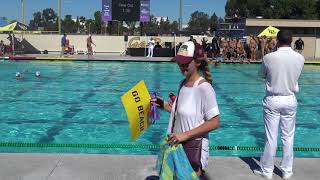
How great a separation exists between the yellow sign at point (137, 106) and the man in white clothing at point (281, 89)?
1.66 metres

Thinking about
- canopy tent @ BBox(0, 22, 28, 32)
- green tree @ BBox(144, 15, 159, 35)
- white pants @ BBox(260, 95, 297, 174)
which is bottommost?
white pants @ BBox(260, 95, 297, 174)

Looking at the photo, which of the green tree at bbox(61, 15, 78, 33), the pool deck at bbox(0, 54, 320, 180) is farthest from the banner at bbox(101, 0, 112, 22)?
the green tree at bbox(61, 15, 78, 33)

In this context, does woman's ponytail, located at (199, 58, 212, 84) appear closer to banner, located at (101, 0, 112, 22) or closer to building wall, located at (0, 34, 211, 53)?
banner, located at (101, 0, 112, 22)

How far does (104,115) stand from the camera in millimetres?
10805

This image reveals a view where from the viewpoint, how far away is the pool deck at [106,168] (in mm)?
5152

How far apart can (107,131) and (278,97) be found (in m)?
4.92

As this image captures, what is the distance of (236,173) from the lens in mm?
5359

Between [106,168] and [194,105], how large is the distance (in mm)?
2265

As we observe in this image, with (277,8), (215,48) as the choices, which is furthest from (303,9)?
(215,48)

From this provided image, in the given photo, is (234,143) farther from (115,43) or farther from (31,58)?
(115,43)

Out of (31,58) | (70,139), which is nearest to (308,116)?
(70,139)

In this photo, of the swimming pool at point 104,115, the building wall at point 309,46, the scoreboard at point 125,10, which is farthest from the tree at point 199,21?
the swimming pool at point 104,115

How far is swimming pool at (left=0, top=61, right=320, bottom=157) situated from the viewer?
7.78 m

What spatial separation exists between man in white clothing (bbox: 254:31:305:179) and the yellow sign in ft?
5.44
